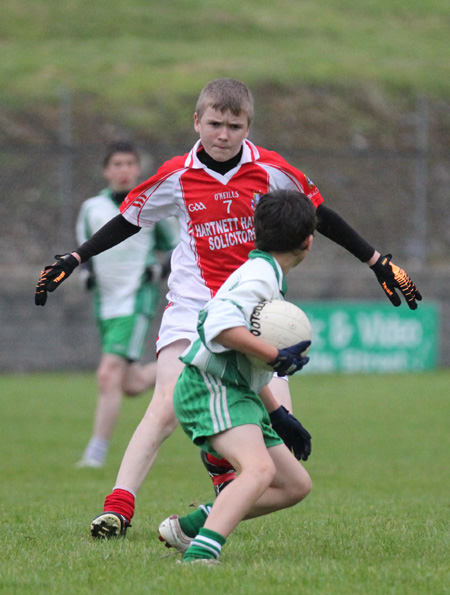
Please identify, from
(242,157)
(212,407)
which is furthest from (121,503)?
(242,157)

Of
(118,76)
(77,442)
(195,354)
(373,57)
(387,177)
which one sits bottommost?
(77,442)

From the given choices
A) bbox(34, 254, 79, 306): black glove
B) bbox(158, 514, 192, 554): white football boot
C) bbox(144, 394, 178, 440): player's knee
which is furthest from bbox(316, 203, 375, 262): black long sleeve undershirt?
bbox(158, 514, 192, 554): white football boot

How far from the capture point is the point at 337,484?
7.72 meters

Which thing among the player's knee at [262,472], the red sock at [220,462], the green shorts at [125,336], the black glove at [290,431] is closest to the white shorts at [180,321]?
the red sock at [220,462]

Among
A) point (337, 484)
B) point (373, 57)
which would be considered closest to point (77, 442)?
point (337, 484)

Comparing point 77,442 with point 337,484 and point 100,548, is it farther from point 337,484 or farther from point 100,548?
point 100,548

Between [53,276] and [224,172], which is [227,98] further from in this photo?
[53,276]

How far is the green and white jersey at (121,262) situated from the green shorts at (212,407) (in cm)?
468

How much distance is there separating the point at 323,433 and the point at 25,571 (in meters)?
6.83

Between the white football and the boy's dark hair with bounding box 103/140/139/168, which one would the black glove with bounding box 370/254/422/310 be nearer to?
the white football

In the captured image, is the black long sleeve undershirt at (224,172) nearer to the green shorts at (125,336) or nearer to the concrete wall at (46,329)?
the green shorts at (125,336)

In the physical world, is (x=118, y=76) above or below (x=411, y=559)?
above

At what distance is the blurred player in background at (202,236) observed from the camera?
16.9 ft

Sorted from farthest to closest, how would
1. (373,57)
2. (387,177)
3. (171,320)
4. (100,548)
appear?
(373,57) < (387,177) < (171,320) < (100,548)
